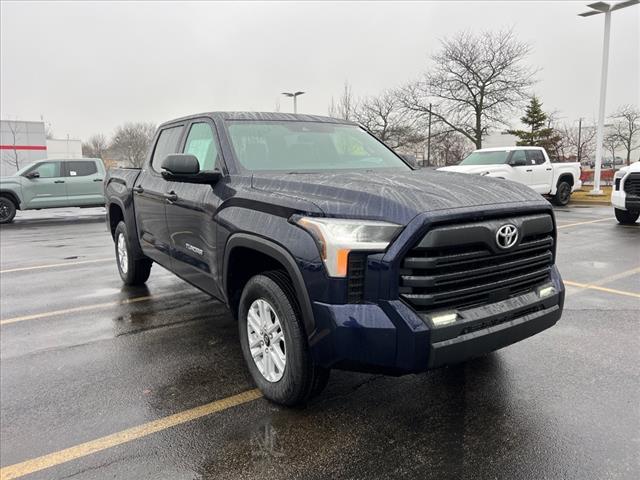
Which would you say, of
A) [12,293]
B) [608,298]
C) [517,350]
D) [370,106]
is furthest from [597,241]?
[370,106]

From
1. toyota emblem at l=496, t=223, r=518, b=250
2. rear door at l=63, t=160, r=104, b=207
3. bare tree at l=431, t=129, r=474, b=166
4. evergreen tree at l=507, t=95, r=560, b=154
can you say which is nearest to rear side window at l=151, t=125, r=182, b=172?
toyota emblem at l=496, t=223, r=518, b=250

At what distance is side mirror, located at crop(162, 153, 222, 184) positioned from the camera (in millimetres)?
3352

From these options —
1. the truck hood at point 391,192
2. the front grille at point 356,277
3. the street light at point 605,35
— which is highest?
the street light at point 605,35

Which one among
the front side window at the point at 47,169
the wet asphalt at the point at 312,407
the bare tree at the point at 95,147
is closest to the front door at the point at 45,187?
the front side window at the point at 47,169

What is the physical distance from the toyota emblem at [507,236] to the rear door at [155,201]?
117 inches

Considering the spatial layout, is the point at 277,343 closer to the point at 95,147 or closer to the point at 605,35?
the point at 605,35

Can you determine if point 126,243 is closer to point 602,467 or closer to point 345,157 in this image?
point 345,157

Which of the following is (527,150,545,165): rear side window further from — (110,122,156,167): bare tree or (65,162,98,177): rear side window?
(110,122,156,167): bare tree

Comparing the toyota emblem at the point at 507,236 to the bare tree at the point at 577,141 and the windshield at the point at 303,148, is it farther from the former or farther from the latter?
the bare tree at the point at 577,141

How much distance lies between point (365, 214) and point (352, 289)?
388 mm

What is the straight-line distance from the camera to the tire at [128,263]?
19.1 feet

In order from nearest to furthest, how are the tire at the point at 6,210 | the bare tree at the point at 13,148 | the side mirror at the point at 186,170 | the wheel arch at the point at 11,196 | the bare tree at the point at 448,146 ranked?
1. the side mirror at the point at 186,170
2. the tire at the point at 6,210
3. the wheel arch at the point at 11,196
4. the bare tree at the point at 448,146
5. the bare tree at the point at 13,148

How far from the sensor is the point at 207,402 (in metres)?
3.14

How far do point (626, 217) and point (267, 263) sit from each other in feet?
35.6
